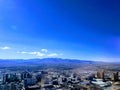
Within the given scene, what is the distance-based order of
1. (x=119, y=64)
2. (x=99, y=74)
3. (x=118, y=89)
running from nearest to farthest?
1. (x=118, y=89)
2. (x=99, y=74)
3. (x=119, y=64)

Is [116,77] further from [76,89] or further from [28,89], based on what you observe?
[28,89]

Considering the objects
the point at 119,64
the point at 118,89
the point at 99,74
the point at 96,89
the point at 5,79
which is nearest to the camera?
the point at 118,89

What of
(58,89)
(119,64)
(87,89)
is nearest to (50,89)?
(58,89)

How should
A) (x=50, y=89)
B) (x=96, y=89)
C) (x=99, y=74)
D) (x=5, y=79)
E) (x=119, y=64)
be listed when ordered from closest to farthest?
(x=96, y=89), (x=50, y=89), (x=5, y=79), (x=99, y=74), (x=119, y=64)

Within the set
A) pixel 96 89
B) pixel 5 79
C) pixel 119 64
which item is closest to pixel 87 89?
pixel 96 89

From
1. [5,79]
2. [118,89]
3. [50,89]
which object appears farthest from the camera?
[5,79]

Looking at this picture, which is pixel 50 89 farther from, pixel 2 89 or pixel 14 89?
pixel 2 89

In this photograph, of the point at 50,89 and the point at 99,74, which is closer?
the point at 50,89

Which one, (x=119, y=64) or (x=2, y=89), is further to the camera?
(x=119, y=64)

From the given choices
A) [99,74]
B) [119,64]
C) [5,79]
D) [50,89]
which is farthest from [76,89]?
[119,64]
